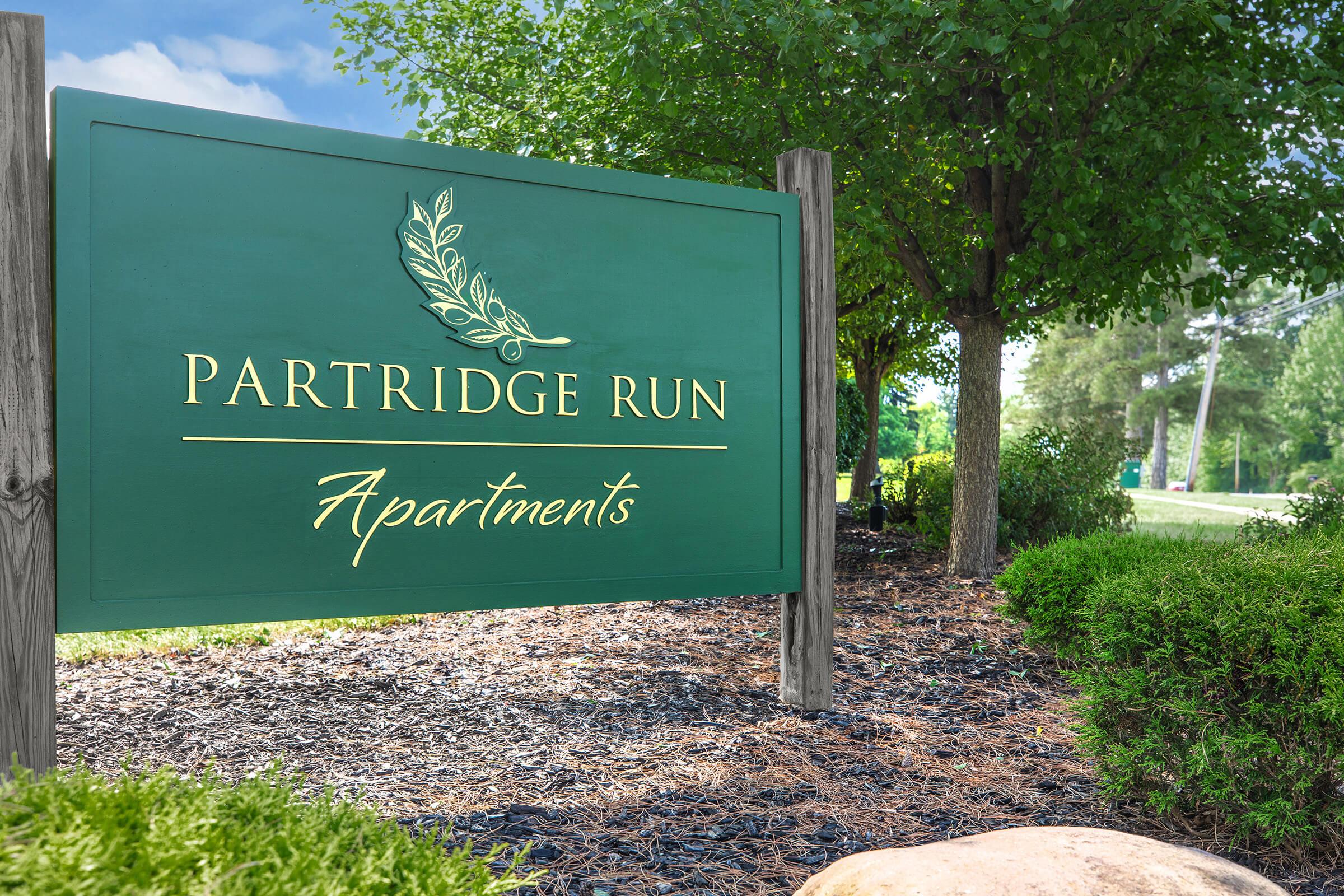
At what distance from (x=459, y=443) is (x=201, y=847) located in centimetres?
258

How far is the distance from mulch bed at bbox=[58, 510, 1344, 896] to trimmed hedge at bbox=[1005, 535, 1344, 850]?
0.21m

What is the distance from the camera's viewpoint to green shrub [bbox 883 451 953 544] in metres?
8.88

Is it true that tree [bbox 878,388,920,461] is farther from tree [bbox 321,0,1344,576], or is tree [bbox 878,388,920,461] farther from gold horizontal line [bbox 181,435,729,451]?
gold horizontal line [bbox 181,435,729,451]

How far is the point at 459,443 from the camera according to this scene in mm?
3764

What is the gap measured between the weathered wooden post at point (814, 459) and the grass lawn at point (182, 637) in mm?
2664

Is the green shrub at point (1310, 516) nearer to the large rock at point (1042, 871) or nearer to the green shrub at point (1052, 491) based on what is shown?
the green shrub at point (1052, 491)

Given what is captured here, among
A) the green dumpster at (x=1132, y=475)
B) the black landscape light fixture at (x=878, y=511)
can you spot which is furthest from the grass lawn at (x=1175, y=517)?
the green dumpster at (x=1132, y=475)

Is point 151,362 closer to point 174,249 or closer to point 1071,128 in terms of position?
point 174,249

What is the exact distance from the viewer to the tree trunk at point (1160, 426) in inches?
1438

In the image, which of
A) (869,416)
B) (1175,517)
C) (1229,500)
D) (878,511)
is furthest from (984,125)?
(1229,500)

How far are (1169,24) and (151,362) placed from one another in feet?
21.6

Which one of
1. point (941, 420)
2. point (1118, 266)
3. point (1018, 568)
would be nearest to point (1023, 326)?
point (1118, 266)

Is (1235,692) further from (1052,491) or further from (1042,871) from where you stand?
(1052,491)

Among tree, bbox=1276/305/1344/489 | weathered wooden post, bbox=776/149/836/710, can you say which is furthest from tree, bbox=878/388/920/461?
weathered wooden post, bbox=776/149/836/710
